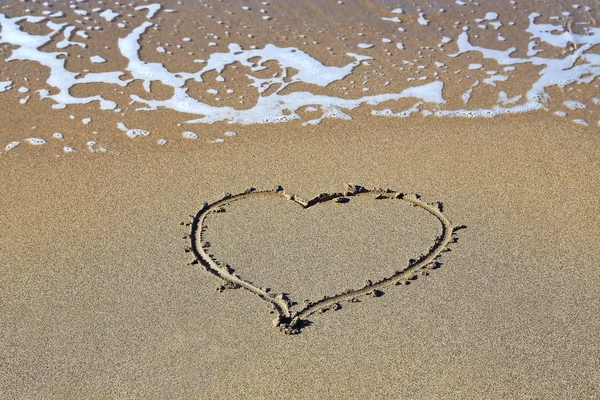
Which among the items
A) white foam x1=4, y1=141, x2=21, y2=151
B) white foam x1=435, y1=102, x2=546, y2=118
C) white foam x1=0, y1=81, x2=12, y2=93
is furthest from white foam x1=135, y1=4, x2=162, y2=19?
white foam x1=435, y1=102, x2=546, y2=118

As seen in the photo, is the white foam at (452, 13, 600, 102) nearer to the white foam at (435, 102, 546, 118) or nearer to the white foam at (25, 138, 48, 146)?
the white foam at (435, 102, 546, 118)

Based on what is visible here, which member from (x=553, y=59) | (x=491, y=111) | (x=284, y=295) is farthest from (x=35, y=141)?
(x=553, y=59)

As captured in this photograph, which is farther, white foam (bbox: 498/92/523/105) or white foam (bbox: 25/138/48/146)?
white foam (bbox: 498/92/523/105)

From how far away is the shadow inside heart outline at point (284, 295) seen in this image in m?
3.35

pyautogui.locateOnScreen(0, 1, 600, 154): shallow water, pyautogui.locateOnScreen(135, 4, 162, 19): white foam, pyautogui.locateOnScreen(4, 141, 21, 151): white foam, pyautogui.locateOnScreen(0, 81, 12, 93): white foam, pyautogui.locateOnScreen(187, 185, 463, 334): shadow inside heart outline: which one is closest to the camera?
pyautogui.locateOnScreen(187, 185, 463, 334): shadow inside heart outline

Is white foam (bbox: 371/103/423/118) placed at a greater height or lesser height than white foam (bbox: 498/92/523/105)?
lesser

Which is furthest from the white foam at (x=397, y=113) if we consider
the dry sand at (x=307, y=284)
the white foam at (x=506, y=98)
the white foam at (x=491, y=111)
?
the white foam at (x=506, y=98)

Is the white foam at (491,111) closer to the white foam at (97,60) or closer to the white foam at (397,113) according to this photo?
the white foam at (397,113)

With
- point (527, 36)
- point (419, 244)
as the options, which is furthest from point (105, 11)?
point (419, 244)

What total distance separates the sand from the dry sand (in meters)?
0.01

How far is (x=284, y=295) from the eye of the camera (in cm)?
344

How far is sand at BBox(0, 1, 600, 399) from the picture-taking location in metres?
3.02

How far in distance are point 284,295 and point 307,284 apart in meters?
0.15

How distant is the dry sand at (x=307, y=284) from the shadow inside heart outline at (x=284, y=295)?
0.19ft
